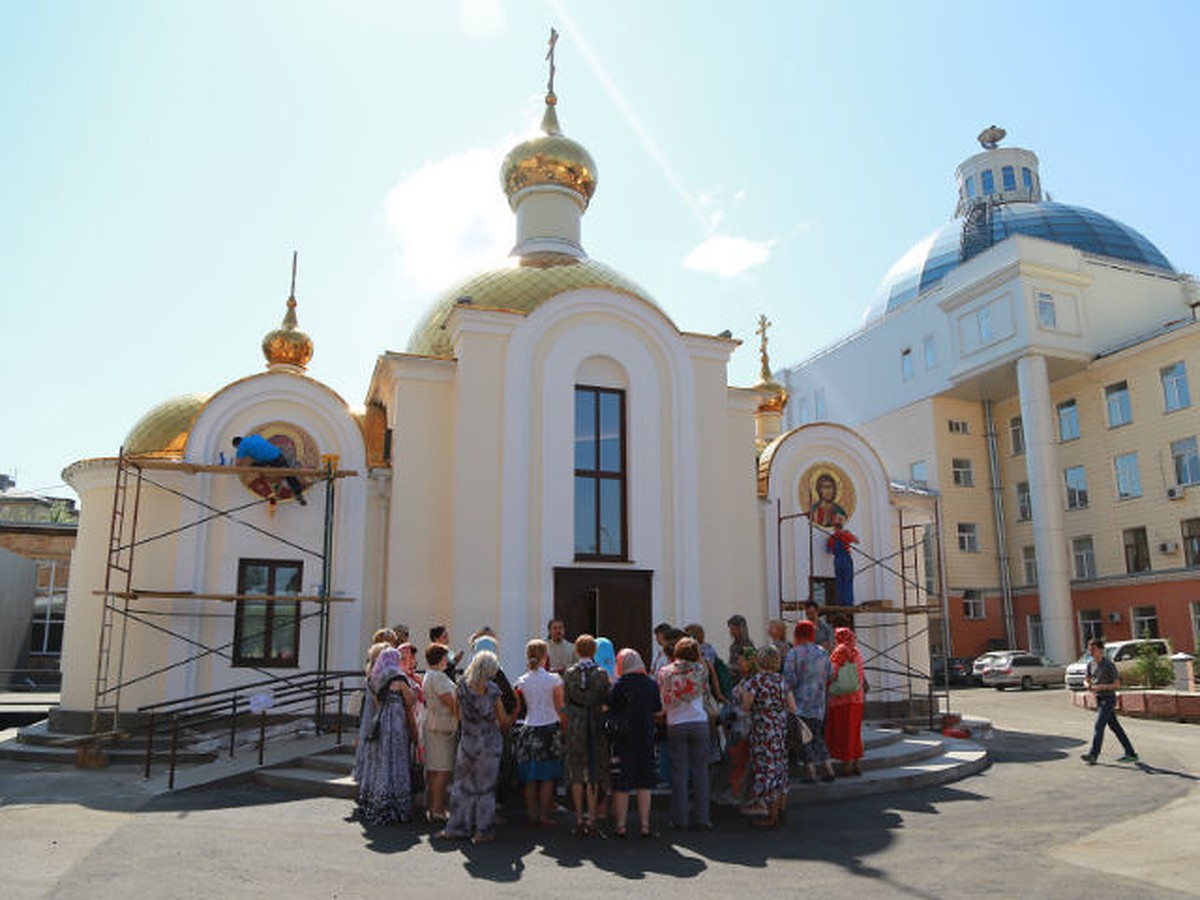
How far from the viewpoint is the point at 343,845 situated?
746 centimetres

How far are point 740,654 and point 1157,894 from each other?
3.95m

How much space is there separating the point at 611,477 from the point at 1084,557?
24315 mm

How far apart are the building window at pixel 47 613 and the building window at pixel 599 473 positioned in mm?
23014

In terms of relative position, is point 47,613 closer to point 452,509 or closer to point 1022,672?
point 452,509

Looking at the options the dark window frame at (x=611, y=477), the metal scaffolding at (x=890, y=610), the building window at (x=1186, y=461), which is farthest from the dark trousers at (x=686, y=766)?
the building window at (x=1186, y=461)

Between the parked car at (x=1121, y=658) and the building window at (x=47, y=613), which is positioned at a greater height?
the building window at (x=47, y=613)

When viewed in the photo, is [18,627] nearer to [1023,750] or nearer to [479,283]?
[479,283]

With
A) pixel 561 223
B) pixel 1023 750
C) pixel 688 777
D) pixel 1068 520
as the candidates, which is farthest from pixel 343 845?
pixel 1068 520

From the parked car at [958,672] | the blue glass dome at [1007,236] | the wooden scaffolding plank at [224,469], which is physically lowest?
the parked car at [958,672]

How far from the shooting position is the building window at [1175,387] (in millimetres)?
29281

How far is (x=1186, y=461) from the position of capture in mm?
29203

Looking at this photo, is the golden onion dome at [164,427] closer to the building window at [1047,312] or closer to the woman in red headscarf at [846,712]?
the woman in red headscarf at [846,712]

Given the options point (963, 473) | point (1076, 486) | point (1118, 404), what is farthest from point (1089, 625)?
point (1118, 404)

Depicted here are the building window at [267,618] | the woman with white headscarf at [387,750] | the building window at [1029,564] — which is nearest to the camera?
the woman with white headscarf at [387,750]
